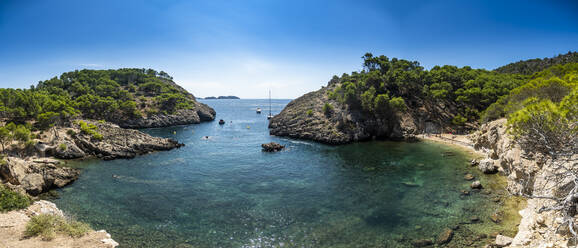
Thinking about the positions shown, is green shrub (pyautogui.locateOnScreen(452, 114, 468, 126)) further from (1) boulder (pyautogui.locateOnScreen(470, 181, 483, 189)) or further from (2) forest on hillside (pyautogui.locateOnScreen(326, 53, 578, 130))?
(1) boulder (pyautogui.locateOnScreen(470, 181, 483, 189))

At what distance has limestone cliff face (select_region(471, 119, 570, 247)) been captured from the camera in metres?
15.6

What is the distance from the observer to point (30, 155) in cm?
4003

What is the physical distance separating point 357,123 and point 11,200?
2395 inches

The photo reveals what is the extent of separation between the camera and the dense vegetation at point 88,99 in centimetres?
4916

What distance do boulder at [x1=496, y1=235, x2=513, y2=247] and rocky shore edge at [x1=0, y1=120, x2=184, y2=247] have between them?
1146 inches

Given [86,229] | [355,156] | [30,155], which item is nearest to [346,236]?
[86,229]

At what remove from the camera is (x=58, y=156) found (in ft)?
141

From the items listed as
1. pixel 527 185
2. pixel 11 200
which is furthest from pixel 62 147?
pixel 527 185

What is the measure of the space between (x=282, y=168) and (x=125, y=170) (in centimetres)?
2558

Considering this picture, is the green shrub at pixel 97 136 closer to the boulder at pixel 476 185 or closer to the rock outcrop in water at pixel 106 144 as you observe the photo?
the rock outcrop in water at pixel 106 144

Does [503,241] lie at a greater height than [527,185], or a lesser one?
lesser

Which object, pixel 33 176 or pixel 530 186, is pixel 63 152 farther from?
pixel 530 186

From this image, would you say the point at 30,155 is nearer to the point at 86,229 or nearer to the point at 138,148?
the point at 138,148

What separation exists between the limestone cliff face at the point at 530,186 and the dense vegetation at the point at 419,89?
29.1 metres
